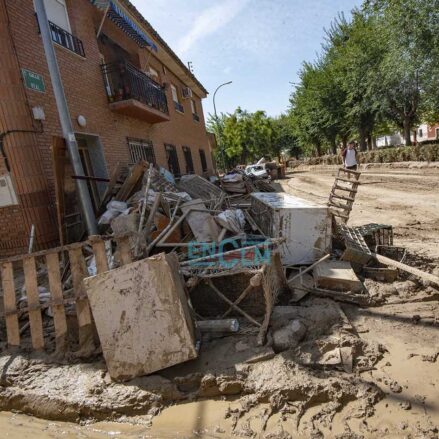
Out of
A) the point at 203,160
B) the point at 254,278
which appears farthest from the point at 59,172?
the point at 203,160

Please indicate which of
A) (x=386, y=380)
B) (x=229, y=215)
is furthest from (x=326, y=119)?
(x=386, y=380)

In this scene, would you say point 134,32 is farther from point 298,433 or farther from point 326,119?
point 326,119

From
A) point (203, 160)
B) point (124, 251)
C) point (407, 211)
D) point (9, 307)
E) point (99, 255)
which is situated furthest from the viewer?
point (203, 160)

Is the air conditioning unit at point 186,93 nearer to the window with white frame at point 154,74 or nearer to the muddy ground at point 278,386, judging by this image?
the window with white frame at point 154,74

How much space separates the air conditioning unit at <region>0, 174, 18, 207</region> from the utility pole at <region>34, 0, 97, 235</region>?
3.43ft

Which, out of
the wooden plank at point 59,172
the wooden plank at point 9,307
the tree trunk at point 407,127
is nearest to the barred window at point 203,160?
the wooden plank at point 59,172

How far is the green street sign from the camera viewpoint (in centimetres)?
563

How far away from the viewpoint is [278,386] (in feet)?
8.70

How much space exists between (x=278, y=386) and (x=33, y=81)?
20.4ft

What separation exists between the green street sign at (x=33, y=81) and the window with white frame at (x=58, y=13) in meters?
1.81

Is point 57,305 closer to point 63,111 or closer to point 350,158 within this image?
point 63,111

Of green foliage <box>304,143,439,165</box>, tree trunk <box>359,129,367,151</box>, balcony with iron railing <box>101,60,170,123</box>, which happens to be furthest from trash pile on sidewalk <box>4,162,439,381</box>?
tree trunk <box>359,129,367,151</box>

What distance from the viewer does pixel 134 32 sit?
8.89 metres

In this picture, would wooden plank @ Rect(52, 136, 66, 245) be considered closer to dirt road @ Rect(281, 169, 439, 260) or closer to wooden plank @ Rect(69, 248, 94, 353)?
wooden plank @ Rect(69, 248, 94, 353)
